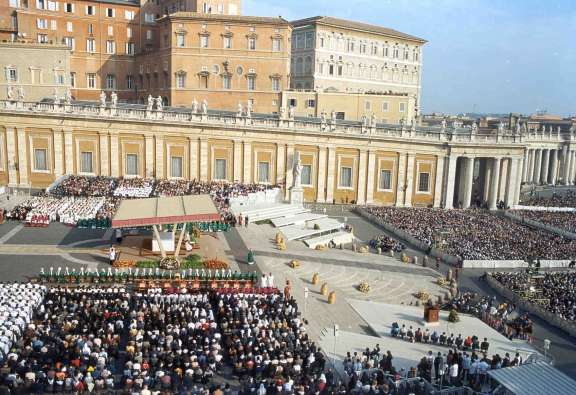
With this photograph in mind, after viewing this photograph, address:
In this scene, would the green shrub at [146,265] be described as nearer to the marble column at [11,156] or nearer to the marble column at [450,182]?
the marble column at [11,156]

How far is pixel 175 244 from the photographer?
3797 centimetres

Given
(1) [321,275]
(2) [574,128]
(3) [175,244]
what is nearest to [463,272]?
(1) [321,275]

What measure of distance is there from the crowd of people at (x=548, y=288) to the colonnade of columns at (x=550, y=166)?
6334cm

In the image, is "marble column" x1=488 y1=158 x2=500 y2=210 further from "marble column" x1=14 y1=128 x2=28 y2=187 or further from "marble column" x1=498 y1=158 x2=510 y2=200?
"marble column" x1=14 y1=128 x2=28 y2=187

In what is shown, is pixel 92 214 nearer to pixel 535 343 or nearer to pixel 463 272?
pixel 463 272

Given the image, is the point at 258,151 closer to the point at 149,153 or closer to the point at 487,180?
the point at 149,153

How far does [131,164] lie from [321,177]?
785 inches

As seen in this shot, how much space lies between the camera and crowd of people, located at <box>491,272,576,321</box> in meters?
31.6

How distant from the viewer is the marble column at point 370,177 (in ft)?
203

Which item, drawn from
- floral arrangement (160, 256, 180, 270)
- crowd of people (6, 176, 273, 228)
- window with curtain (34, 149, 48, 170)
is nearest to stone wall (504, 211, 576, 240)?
crowd of people (6, 176, 273, 228)

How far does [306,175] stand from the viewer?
62.1m

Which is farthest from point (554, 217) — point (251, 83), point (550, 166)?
point (550, 166)

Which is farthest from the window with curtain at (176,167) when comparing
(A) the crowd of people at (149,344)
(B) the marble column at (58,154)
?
(A) the crowd of people at (149,344)

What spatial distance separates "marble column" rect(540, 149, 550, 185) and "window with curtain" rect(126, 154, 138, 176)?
7087cm
